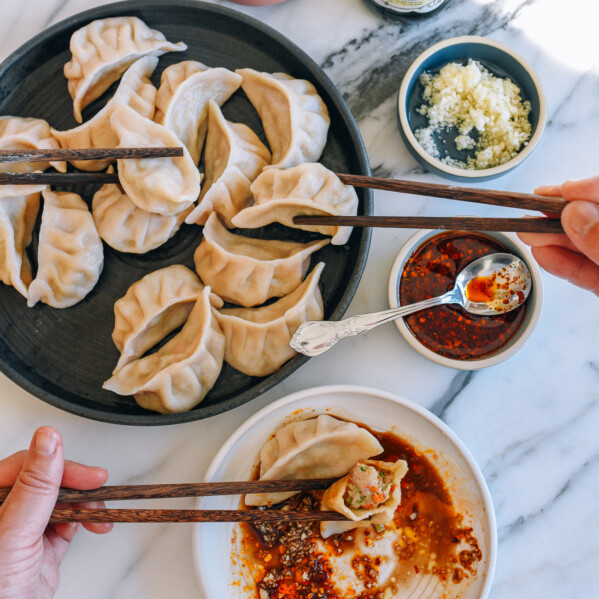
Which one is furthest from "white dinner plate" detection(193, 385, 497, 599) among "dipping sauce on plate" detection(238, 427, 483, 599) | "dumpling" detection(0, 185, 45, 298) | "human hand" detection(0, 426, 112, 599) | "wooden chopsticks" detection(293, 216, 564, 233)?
"dumpling" detection(0, 185, 45, 298)

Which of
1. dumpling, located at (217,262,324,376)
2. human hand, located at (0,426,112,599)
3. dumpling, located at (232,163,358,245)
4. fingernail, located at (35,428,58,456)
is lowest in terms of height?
human hand, located at (0,426,112,599)

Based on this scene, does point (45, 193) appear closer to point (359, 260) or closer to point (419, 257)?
point (359, 260)

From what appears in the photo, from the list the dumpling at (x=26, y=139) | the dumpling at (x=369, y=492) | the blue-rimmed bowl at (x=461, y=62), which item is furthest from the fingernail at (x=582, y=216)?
the dumpling at (x=26, y=139)

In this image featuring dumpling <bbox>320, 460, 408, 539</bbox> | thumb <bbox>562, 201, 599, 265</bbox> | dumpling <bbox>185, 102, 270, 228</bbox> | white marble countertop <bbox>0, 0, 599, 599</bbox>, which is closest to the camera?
thumb <bbox>562, 201, 599, 265</bbox>

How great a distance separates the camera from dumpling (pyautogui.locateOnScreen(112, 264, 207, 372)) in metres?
2.07

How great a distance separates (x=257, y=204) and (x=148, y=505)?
1.25 meters

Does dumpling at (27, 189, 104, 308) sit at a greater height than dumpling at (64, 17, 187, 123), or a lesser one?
lesser

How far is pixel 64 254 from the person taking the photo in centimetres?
211

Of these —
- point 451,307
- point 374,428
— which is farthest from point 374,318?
point 374,428

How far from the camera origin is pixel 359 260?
2.04 m

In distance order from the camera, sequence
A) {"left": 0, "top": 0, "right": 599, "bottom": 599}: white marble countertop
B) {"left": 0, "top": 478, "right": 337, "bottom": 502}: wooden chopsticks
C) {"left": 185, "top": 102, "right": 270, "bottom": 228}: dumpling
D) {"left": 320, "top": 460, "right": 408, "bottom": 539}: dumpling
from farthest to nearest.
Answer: {"left": 0, "top": 0, "right": 599, "bottom": 599}: white marble countertop
{"left": 185, "top": 102, "right": 270, "bottom": 228}: dumpling
{"left": 320, "top": 460, "right": 408, "bottom": 539}: dumpling
{"left": 0, "top": 478, "right": 337, "bottom": 502}: wooden chopsticks

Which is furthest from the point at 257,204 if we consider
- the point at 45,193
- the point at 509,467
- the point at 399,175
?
the point at 509,467

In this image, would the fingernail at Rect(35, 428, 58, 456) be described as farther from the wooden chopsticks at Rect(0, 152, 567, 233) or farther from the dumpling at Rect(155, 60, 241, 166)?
the dumpling at Rect(155, 60, 241, 166)

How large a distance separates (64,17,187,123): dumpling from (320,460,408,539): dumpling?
1.65 meters
